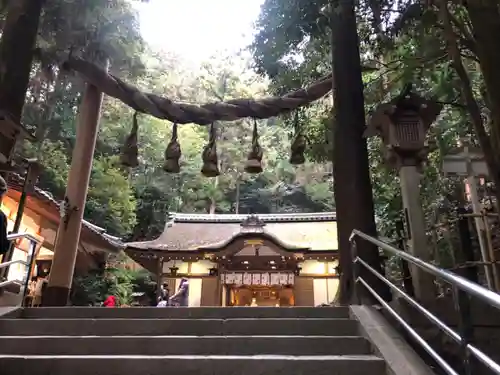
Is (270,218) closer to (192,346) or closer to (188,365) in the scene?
(192,346)

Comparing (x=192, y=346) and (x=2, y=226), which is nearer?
(x=192, y=346)

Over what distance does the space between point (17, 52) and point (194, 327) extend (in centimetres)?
472

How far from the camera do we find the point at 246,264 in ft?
52.2

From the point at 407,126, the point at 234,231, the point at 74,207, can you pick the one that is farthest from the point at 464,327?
the point at 234,231

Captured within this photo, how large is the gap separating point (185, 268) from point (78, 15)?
10.6 m

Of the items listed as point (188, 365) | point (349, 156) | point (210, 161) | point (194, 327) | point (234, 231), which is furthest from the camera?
point (234, 231)

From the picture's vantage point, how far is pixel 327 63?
9.40m

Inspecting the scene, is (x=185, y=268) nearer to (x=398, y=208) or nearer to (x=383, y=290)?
(x=398, y=208)

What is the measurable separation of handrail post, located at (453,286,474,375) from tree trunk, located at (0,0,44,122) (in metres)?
5.48

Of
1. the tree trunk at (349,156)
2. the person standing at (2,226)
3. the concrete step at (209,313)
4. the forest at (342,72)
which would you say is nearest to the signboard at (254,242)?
the forest at (342,72)

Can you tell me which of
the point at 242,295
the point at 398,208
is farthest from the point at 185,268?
the point at 398,208

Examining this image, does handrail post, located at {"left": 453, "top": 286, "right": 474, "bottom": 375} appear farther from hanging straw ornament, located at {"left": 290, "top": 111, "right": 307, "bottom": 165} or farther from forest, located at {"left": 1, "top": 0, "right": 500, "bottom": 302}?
hanging straw ornament, located at {"left": 290, "top": 111, "right": 307, "bottom": 165}

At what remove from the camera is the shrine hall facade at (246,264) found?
15164mm

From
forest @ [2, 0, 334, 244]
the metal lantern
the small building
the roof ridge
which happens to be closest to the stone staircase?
the metal lantern
